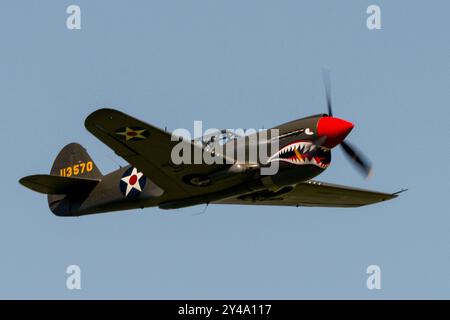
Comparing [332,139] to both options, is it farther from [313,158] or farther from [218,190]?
[218,190]

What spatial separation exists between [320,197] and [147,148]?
5976 millimetres

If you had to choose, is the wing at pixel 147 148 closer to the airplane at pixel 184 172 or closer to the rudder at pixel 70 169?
the airplane at pixel 184 172

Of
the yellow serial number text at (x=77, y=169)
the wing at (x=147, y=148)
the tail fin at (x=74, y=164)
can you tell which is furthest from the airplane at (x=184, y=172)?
the yellow serial number text at (x=77, y=169)

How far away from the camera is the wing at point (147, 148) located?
18625mm

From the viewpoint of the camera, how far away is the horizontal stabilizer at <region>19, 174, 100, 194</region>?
73.4 feet

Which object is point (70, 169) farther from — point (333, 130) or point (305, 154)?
point (333, 130)

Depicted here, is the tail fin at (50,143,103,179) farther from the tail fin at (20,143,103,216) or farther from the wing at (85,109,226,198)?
the wing at (85,109,226,198)

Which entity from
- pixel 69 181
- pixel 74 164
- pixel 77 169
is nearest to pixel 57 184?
pixel 69 181

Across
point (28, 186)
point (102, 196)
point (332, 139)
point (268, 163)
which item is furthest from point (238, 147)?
point (28, 186)

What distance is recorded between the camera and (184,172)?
20.2m

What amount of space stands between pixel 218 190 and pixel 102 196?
10.7 feet

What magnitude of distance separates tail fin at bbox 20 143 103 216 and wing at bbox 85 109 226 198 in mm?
2796

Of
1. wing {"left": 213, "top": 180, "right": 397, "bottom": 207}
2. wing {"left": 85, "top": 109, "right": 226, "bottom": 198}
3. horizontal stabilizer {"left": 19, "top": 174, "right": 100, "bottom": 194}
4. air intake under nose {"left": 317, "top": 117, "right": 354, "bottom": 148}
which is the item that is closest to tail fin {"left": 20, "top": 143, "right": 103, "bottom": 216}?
Result: horizontal stabilizer {"left": 19, "top": 174, "right": 100, "bottom": 194}

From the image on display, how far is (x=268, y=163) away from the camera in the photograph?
66.2ft
